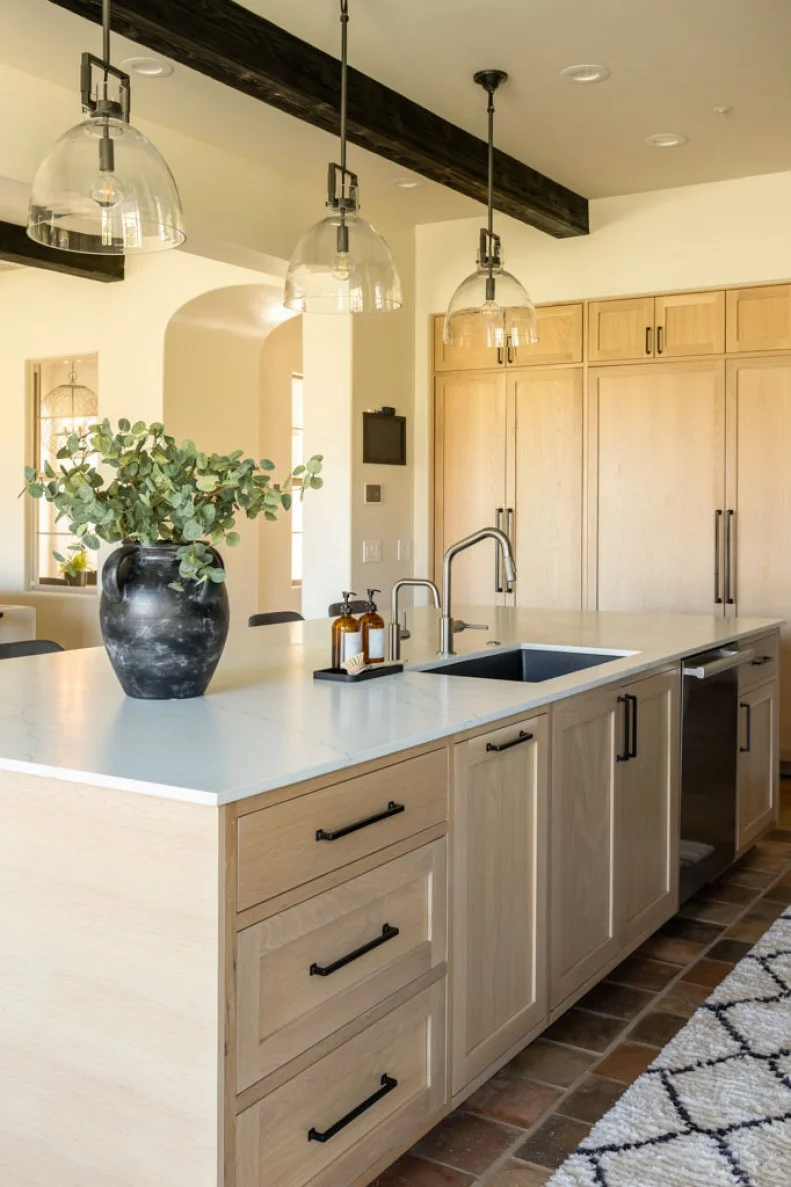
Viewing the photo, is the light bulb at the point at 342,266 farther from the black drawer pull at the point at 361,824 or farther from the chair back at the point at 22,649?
the black drawer pull at the point at 361,824

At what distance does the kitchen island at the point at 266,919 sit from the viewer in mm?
1576

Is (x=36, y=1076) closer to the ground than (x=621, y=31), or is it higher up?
closer to the ground

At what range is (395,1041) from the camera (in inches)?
76.4

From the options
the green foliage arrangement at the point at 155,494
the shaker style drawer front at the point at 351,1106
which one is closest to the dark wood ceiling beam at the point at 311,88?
the green foliage arrangement at the point at 155,494

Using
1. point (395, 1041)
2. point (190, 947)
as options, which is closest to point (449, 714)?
point (395, 1041)

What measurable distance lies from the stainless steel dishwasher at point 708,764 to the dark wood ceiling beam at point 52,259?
3992mm

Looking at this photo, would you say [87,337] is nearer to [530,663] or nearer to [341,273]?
[341,273]

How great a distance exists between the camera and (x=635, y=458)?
5656 millimetres

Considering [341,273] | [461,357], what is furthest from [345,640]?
[461,357]

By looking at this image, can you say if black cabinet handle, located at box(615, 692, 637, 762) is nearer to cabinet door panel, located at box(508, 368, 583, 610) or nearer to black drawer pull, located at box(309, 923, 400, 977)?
black drawer pull, located at box(309, 923, 400, 977)

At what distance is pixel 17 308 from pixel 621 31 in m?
4.98

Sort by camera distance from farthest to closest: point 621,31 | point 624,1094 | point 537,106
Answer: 1. point 537,106
2. point 621,31
3. point 624,1094

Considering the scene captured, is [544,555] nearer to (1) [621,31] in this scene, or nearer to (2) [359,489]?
(2) [359,489]

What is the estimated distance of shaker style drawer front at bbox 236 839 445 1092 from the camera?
1.61 metres
